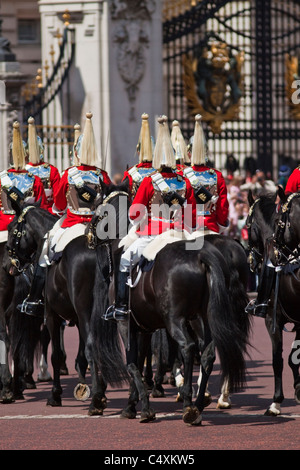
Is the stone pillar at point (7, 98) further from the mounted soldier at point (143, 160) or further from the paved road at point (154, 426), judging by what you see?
the paved road at point (154, 426)

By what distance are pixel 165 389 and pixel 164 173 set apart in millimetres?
2573

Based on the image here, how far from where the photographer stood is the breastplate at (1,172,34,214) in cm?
1189

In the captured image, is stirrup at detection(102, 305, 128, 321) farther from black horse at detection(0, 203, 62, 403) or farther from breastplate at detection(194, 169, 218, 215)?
breastplate at detection(194, 169, 218, 215)

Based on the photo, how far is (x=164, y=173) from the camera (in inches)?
405

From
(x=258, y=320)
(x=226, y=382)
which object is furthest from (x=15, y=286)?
(x=258, y=320)

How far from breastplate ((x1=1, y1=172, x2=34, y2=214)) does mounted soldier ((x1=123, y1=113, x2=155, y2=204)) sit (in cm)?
89

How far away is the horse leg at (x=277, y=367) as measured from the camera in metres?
9.95

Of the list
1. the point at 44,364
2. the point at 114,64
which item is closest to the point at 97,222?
the point at 44,364

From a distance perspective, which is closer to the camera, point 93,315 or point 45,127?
point 93,315

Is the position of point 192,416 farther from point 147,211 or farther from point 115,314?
point 147,211

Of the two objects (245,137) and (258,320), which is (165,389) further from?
(245,137)

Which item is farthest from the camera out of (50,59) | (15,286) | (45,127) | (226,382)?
(50,59)

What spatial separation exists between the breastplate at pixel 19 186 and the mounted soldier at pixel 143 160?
0.89 m

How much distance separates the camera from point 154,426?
956cm
